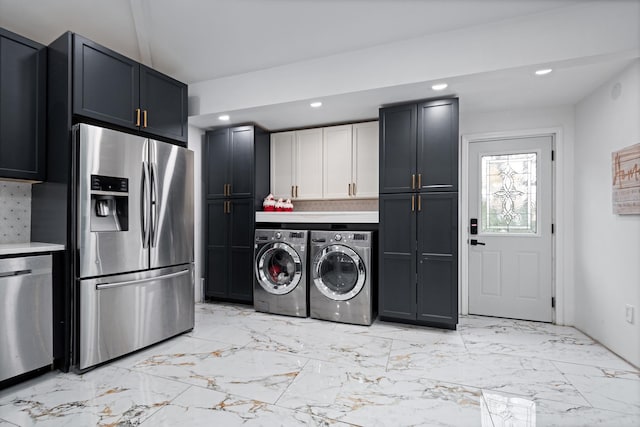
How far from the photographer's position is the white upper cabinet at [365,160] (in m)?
3.75

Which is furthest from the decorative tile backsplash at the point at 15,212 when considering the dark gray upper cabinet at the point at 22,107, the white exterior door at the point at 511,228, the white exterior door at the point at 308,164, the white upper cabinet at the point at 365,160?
the white exterior door at the point at 511,228

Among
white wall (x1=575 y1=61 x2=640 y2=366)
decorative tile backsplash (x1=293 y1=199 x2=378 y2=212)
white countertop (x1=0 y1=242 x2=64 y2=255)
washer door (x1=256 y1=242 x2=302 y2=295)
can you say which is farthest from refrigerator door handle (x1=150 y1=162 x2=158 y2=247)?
white wall (x1=575 y1=61 x2=640 y2=366)

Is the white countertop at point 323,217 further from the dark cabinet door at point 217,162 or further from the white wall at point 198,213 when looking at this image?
the white wall at point 198,213

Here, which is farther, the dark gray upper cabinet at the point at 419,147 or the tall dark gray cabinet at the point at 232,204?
the tall dark gray cabinet at the point at 232,204

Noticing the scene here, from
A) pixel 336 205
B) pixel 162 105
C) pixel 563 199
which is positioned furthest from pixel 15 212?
pixel 563 199

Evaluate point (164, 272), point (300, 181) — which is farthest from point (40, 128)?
point (300, 181)

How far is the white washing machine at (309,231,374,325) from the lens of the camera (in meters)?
3.23

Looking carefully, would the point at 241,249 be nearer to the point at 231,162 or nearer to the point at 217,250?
the point at 217,250

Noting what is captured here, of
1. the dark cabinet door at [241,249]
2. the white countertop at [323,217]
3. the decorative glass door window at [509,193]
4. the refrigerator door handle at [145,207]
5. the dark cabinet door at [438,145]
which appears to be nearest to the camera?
the refrigerator door handle at [145,207]

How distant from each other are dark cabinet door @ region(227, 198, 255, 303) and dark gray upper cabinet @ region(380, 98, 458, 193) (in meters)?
1.68

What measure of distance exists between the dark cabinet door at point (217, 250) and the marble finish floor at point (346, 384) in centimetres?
103

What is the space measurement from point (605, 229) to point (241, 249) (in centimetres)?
364

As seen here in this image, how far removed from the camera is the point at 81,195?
219 centimetres

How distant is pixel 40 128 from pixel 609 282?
471cm
